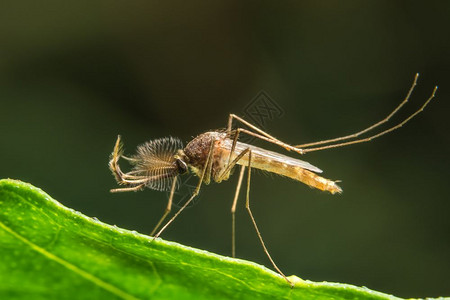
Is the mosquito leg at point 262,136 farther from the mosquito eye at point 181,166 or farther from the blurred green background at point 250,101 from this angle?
the blurred green background at point 250,101

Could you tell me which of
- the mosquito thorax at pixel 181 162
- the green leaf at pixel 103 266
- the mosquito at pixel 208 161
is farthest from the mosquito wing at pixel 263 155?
the green leaf at pixel 103 266

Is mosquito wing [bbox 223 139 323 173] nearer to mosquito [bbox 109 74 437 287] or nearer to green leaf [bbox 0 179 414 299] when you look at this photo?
mosquito [bbox 109 74 437 287]

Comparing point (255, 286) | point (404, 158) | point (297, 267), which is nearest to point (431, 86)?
point (404, 158)

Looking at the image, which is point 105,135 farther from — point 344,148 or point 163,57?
point 344,148

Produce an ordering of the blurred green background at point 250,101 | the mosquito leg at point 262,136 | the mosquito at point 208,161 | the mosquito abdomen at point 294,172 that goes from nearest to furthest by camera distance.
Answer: the mosquito leg at point 262,136 → the mosquito at point 208,161 → the mosquito abdomen at point 294,172 → the blurred green background at point 250,101

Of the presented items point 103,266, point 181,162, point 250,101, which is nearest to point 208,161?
point 181,162

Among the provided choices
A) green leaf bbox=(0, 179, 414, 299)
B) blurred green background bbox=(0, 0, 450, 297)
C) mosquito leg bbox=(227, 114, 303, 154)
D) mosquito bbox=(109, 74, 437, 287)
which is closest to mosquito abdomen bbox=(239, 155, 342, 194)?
mosquito bbox=(109, 74, 437, 287)
